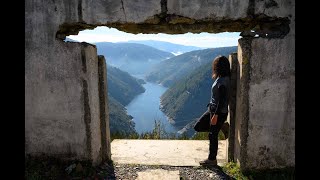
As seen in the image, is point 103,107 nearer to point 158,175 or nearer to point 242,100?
point 158,175

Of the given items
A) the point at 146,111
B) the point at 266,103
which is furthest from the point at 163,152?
the point at 146,111

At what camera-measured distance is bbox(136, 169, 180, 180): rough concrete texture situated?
176 inches

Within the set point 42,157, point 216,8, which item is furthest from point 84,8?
point 42,157

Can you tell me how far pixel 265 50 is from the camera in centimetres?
424

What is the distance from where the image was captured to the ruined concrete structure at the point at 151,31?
420 cm

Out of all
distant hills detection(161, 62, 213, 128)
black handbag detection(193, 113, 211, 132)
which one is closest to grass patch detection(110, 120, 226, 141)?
black handbag detection(193, 113, 211, 132)

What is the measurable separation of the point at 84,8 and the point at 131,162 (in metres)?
2.56

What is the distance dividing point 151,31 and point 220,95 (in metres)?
1.39

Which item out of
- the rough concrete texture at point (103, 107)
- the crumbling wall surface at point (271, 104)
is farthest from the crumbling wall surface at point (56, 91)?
the crumbling wall surface at point (271, 104)

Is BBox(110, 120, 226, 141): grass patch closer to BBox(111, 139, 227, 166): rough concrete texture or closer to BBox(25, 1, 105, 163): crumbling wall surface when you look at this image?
BBox(111, 139, 227, 166): rough concrete texture

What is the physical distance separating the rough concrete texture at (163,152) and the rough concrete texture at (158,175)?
→ 35cm

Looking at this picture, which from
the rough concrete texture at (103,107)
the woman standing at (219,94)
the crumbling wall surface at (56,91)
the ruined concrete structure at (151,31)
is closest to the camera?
the ruined concrete structure at (151,31)

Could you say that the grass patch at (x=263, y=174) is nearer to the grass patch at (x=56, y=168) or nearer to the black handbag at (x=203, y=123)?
the black handbag at (x=203, y=123)

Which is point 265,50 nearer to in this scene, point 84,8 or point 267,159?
point 267,159
